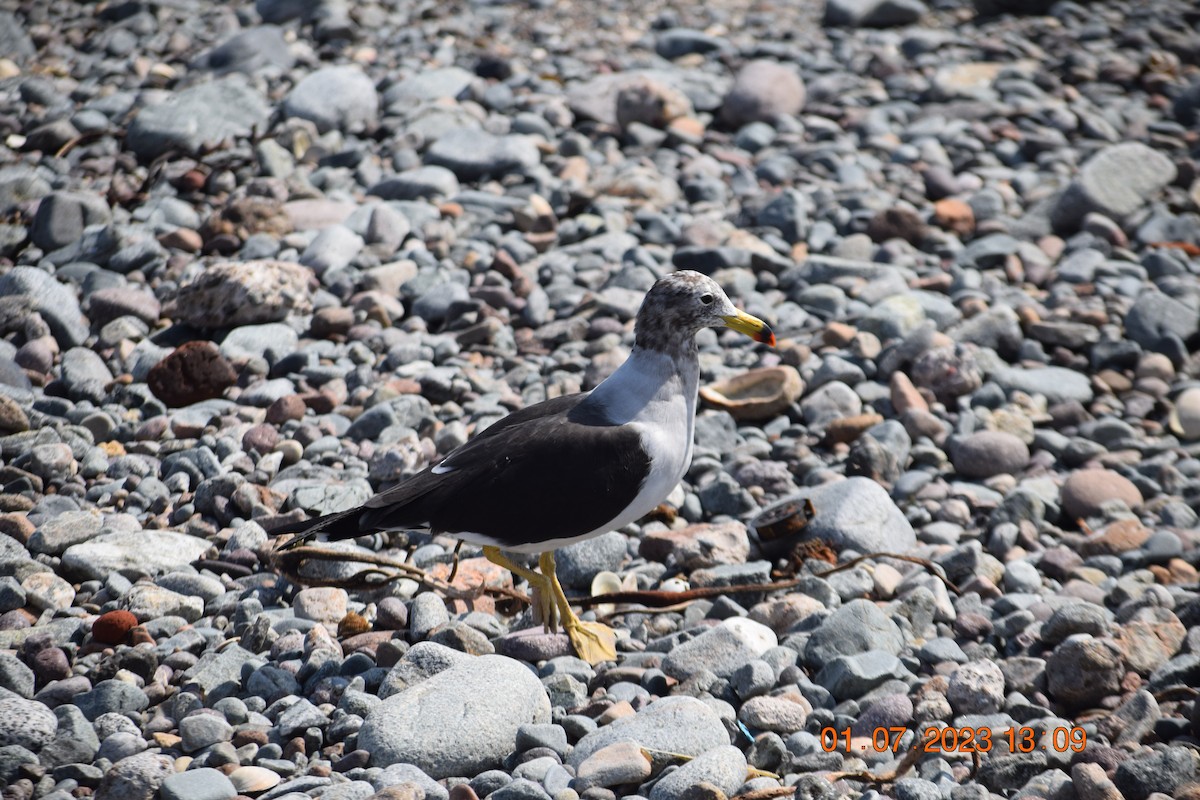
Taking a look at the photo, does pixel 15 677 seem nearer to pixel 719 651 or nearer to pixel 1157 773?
pixel 719 651

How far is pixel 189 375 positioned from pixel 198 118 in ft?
10.9

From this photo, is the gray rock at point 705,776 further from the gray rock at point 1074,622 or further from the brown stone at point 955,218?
the brown stone at point 955,218

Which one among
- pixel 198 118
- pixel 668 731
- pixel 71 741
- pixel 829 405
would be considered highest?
pixel 198 118

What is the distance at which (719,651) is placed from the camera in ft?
15.3

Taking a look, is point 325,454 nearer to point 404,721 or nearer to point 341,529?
point 341,529

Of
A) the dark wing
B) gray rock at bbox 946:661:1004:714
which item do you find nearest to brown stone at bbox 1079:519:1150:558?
gray rock at bbox 946:661:1004:714

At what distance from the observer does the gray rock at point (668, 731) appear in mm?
4016

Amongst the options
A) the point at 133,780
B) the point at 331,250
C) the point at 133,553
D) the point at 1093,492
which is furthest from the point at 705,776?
the point at 331,250

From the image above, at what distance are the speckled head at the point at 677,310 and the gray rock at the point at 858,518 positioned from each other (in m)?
1.11

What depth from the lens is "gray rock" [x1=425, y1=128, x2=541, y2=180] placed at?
9.01m

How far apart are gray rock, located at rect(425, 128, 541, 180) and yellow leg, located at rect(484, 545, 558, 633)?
4643 millimetres

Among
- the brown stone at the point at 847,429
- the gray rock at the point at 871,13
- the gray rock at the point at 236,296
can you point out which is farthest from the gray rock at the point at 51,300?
the gray rock at the point at 871,13

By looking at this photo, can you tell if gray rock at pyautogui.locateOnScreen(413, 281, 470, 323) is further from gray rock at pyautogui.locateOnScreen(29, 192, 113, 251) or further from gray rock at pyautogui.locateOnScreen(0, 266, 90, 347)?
gray rock at pyautogui.locateOnScreen(29, 192, 113, 251)

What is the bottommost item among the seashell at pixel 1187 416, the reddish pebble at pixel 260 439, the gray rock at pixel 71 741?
the seashell at pixel 1187 416
